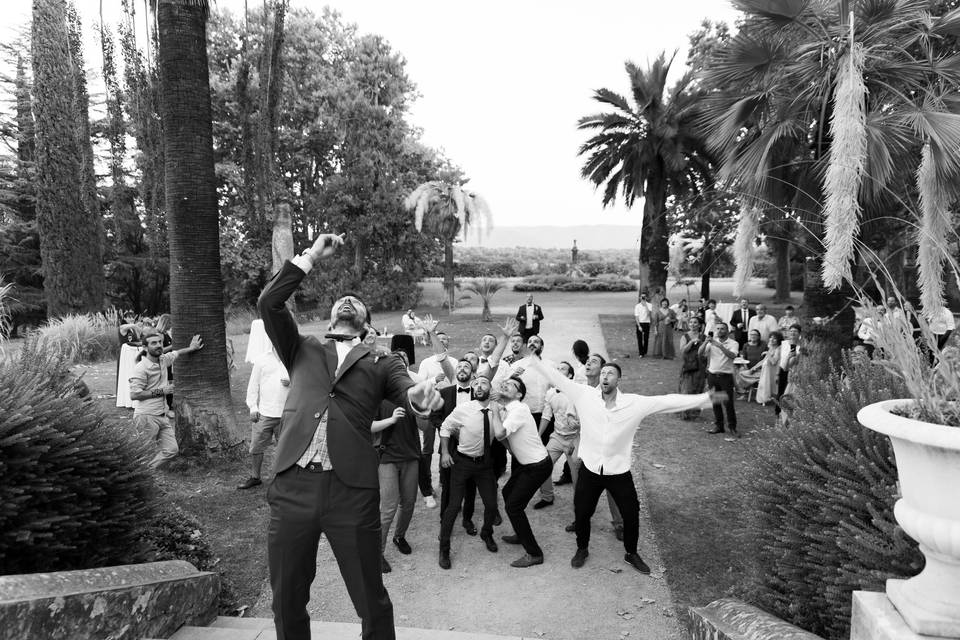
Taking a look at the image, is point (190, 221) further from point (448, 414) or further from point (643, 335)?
point (643, 335)

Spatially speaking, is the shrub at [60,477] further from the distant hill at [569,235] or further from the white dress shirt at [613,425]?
the distant hill at [569,235]

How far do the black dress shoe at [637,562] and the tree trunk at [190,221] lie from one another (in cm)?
523

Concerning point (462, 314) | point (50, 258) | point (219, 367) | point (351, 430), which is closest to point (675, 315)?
point (462, 314)

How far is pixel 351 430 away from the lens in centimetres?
346

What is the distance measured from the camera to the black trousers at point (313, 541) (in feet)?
10.8

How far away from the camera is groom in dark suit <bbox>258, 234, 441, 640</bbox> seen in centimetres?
332

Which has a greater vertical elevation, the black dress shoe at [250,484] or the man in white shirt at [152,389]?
the man in white shirt at [152,389]

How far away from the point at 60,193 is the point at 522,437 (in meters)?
19.0

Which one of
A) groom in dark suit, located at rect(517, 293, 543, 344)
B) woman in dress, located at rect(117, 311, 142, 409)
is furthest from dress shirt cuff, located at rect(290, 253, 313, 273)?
groom in dark suit, located at rect(517, 293, 543, 344)

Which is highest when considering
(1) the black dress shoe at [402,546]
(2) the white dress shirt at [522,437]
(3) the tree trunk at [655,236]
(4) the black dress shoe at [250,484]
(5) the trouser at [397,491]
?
(3) the tree trunk at [655,236]

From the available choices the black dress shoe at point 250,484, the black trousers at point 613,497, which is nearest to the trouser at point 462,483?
the black trousers at point 613,497

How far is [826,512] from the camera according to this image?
134 inches

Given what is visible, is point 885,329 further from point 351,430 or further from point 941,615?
point 351,430

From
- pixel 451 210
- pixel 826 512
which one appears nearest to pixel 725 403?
pixel 826 512
